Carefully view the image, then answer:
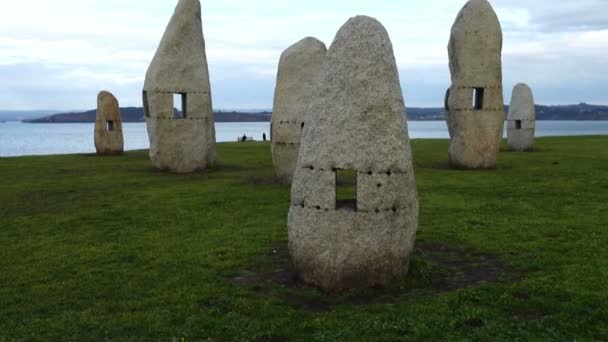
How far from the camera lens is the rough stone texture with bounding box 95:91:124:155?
34.4m

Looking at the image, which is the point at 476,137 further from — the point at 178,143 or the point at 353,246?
the point at 353,246

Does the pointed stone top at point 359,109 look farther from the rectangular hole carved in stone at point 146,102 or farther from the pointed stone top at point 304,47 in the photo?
the rectangular hole carved in stone at point 146,102

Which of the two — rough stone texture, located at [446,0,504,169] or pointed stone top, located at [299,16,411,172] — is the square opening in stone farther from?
pointed stone top, located at [299,16,411,172]

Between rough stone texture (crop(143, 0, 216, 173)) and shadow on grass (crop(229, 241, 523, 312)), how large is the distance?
47.2ft

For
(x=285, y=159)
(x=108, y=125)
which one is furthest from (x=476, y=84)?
(x=108, y=125)

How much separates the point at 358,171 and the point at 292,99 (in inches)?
471

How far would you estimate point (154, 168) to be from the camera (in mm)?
27328

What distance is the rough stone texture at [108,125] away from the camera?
34.4 meters

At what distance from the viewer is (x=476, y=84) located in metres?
26.0

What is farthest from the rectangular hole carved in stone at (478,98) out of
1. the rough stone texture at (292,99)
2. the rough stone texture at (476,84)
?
the rough stone texture at (292,99)

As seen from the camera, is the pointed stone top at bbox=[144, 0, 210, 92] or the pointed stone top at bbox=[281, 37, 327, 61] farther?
the pointed stone top at bbox=[144, 0, 210, 92]

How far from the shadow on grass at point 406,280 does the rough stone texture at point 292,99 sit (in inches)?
379

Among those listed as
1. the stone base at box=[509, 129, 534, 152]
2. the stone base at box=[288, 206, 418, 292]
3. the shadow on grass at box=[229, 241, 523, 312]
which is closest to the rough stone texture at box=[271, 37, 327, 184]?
the shadow on grass at box=[229, 241, 523, 312]

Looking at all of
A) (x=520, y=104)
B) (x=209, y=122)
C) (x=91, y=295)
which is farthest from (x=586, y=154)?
(x=91, y=295)
